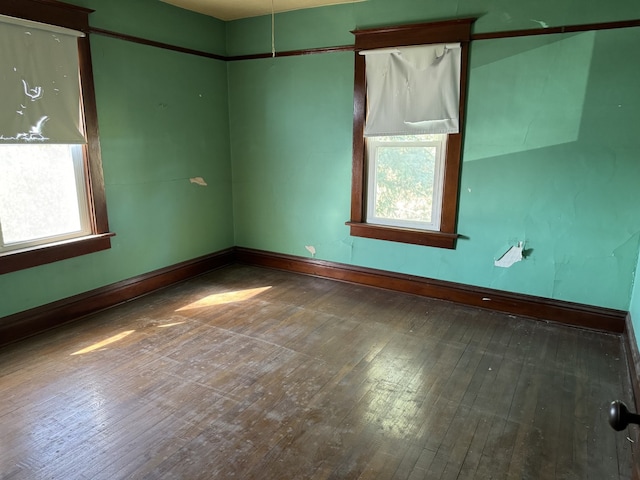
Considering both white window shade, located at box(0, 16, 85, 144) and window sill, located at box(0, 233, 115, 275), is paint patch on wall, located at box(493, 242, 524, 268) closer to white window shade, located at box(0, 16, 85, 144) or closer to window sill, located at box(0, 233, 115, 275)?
window sill, located at box(0, 233, 115, 275)

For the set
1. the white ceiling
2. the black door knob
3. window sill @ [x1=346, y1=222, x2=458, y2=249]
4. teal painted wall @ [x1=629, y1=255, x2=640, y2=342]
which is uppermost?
the white ceiling

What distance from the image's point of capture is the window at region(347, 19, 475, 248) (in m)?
3.77

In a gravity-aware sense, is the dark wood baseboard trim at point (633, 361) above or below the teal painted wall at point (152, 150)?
below

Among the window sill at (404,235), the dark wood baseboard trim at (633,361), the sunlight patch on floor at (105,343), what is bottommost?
the sunlight patch on floor at (105,343)

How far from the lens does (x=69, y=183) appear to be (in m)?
3.56

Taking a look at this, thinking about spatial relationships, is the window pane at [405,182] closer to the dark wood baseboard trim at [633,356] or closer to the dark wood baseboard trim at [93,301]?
the dark wood baseboard trim at [633,356]

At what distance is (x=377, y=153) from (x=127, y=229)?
2476 millimetres

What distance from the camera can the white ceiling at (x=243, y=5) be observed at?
13.4 feet

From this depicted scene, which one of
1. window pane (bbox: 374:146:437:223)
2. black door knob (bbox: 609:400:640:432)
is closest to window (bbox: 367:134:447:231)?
window pane (bbox: 374:146:437:223)

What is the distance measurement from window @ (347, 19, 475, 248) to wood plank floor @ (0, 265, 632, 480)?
0.87 meters

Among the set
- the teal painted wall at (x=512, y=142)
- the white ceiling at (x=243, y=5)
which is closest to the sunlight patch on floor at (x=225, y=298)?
the teal painted wall at (x=512, y=142)

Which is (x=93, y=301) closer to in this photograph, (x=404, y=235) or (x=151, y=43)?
(x=151, y=43)

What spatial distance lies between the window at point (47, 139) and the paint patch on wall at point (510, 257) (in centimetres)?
349

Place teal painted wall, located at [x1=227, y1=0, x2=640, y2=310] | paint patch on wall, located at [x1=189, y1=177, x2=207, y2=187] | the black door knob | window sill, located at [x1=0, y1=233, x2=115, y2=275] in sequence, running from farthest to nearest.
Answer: paint patch on wall, located at [x1=189, y1=177, x2=207, y2=187] < teal painted wall, located at [x1=227, y1=0, x2=640, y2=310] < window sill, located at [x1=0, y1=233, x2=115, y2=275] < the black door knob
